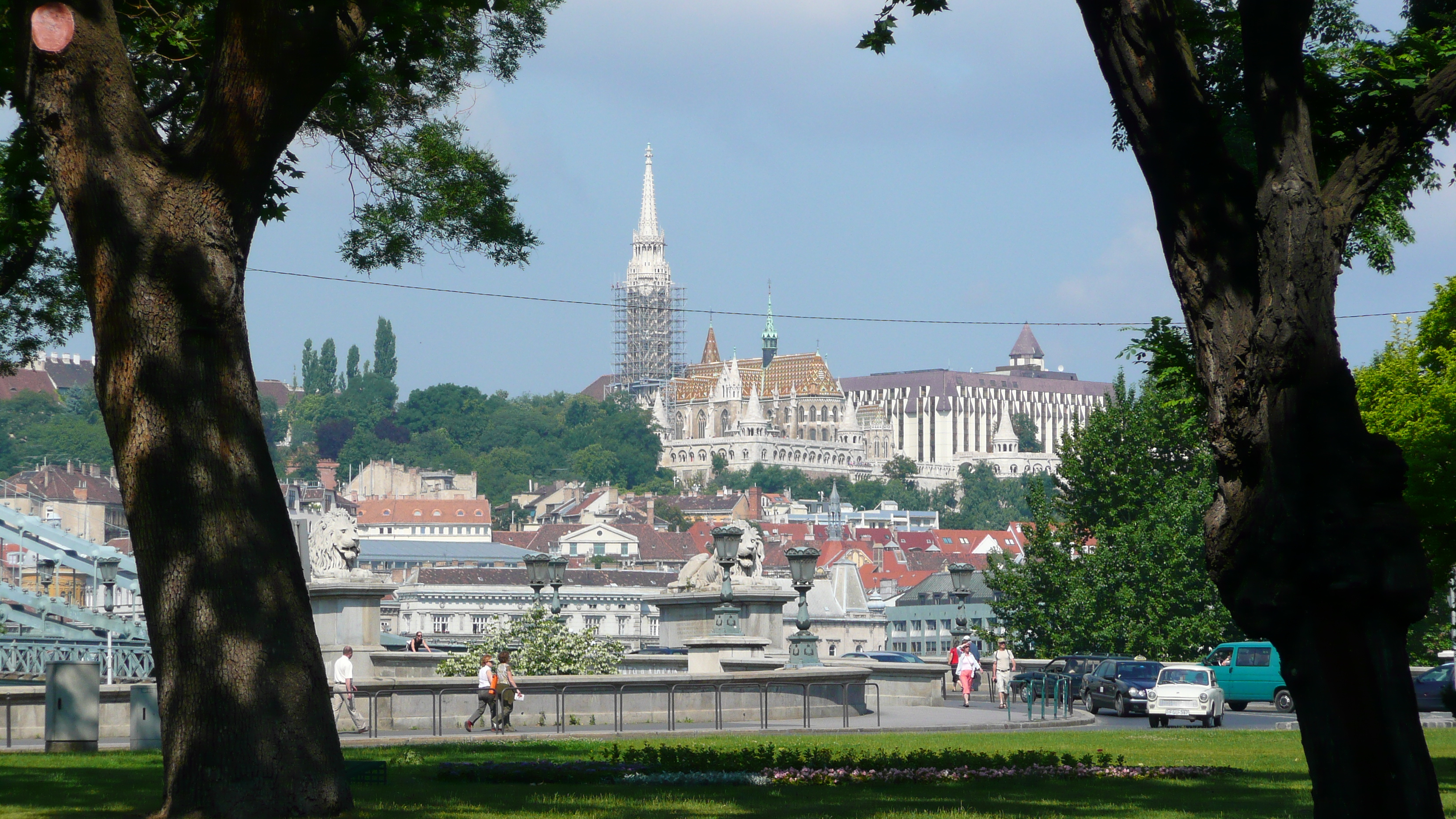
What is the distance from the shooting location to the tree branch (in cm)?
924

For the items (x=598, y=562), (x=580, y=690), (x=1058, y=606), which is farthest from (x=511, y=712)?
(x=598, y=562)

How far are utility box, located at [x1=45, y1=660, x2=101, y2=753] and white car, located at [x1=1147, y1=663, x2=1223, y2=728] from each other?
60.2ft

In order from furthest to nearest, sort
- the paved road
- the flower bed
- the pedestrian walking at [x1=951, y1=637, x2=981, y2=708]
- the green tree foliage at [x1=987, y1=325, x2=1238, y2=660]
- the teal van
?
the green tree foliage at [x1=987, y1=325, x2=1238, y2=660] < the teal van < the pedestrian walking at [x1=951, y1=637, x2=981, y2=708] < the paved road < the flower bed

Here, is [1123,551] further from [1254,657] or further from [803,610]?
[803,610]

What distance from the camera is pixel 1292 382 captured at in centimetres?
868

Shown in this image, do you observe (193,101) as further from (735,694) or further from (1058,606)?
(1058,606)

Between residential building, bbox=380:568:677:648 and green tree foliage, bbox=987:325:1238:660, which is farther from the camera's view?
residential building, bbox=380:568:677:648

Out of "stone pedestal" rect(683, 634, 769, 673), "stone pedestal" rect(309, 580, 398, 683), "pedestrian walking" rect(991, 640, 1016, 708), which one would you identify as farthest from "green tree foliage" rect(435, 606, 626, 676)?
"pedestrian walking" rect(991, 640, 1016, 708)

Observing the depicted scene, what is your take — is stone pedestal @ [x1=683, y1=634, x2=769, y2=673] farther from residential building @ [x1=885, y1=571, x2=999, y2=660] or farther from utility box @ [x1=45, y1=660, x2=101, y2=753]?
residential building @ [x1=885, y1=571, x2=999, y2=660]

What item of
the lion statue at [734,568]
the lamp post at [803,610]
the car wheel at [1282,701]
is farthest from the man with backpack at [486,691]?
the car wheel at [1282,701]

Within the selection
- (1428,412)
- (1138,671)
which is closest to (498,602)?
(1138,671)

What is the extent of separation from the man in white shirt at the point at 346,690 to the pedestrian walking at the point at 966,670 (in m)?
13.6

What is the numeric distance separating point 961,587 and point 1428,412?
15.2 m

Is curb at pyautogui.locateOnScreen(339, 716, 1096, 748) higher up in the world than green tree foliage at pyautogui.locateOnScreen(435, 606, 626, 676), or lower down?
lower down
